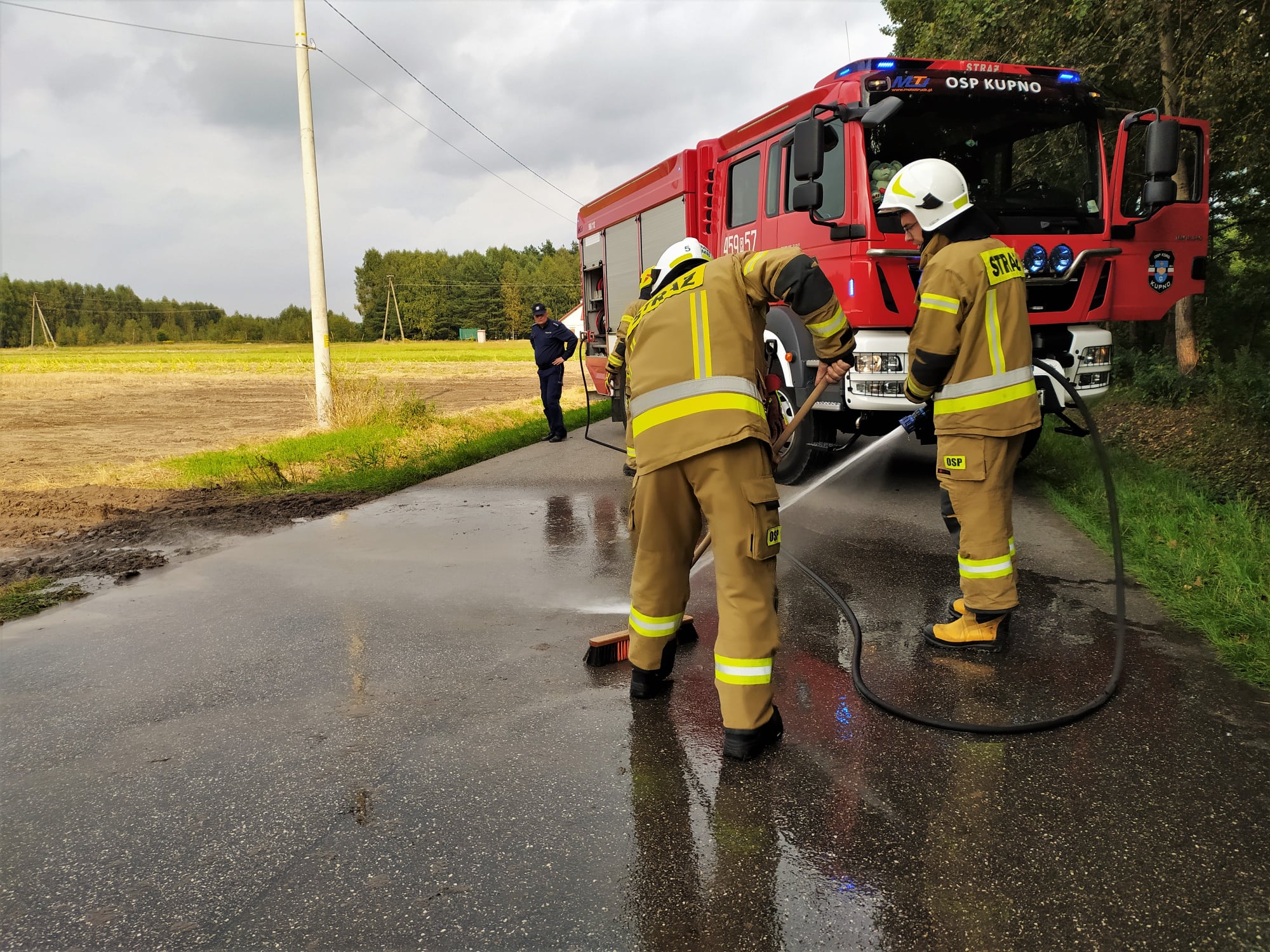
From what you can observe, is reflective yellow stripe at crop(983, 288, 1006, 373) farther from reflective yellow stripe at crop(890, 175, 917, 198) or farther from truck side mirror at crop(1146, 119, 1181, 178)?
truck side mirror at crop(1146, 119, 1181, 178)

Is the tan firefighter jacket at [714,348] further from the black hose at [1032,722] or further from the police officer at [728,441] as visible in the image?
the black hose at [1032,722]

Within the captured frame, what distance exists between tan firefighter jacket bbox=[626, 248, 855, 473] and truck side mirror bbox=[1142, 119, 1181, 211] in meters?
4.48

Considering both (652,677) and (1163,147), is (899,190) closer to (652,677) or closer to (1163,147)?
(652,677)

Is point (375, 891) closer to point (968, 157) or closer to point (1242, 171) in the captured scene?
point (968, 157)

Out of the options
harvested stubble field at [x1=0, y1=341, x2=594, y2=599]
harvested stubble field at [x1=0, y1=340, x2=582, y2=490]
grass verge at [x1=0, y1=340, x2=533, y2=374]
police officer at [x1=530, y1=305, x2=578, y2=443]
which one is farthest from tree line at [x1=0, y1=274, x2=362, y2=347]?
police officer at [x1=530, y1=305, x2=578, y2=443]

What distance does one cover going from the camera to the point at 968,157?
6547 millimetres

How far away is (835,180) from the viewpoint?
6.32 metres

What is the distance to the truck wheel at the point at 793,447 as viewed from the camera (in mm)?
6836

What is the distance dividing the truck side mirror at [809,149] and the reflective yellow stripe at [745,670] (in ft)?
13.0

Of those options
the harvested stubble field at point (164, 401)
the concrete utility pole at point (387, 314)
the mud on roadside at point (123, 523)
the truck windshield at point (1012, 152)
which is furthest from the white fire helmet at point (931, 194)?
the concrete utility pole at point (387, 314)

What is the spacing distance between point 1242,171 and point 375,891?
1433 cm

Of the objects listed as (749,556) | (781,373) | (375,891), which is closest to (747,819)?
(749,556)

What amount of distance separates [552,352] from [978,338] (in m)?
8.78

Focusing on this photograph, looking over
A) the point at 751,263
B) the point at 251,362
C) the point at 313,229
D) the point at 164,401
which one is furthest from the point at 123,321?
the point at 751,263
